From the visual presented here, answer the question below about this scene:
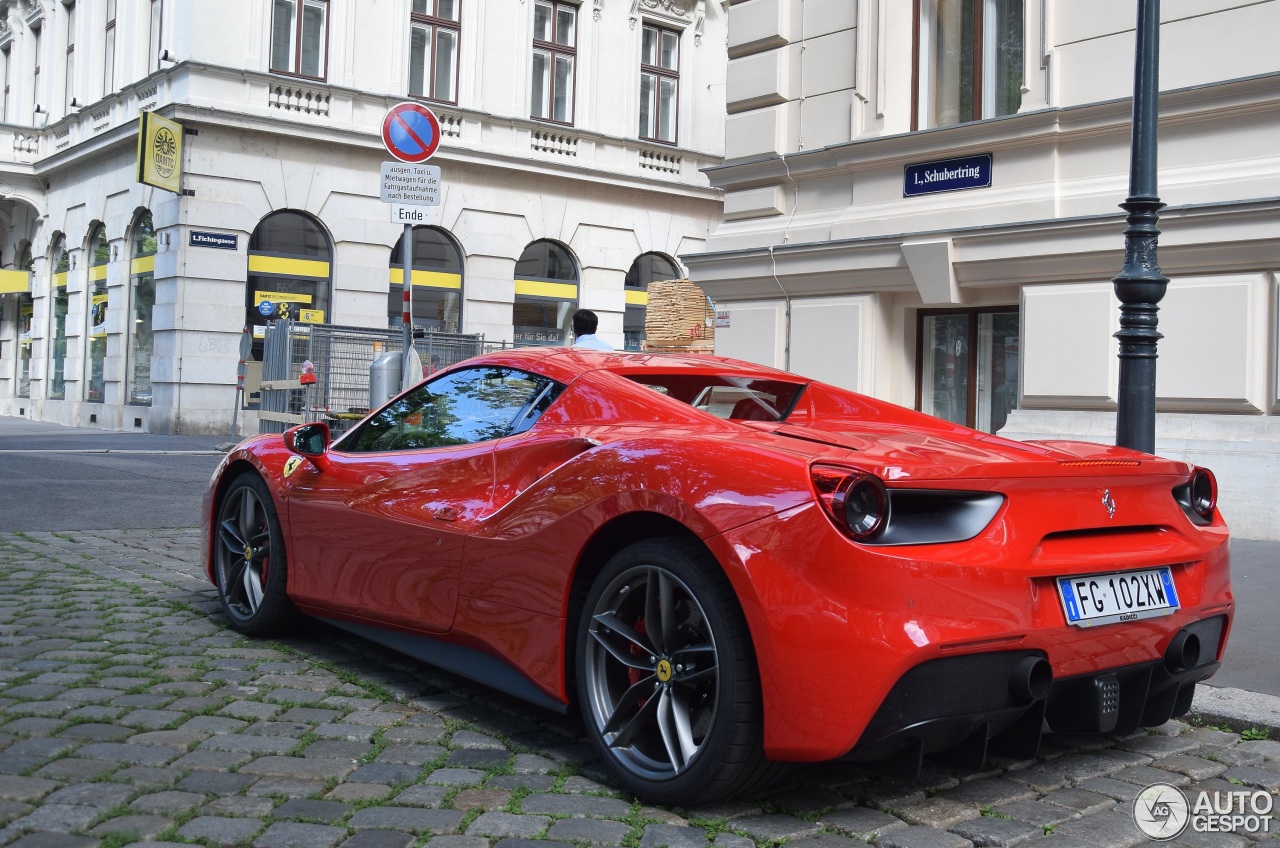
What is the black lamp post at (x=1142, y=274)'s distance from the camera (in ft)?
18.9

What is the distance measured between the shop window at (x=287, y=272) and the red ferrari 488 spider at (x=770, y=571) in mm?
18952

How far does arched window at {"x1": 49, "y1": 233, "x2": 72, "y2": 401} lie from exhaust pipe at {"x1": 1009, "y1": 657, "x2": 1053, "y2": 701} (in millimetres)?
27125

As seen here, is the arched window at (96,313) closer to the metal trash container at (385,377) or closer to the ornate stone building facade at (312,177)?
the ornate stone building facade at (312,177)

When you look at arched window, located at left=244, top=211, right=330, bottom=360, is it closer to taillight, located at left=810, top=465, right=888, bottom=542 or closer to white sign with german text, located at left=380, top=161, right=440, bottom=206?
white sign with german text, located at left=380, top=161, right=440, bottom=206

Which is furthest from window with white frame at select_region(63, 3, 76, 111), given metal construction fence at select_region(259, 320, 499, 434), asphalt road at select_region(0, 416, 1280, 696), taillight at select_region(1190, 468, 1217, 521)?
taillight at select_region(1190, 468, 1217, 521)

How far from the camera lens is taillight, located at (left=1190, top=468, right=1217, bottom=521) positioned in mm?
3760

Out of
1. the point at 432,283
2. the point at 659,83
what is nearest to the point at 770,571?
the point at 432,283

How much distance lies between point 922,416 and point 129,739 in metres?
2.83

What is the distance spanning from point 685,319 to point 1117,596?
10701 millimetres

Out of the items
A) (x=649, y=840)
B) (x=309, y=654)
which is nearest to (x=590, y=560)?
(x=649, y=840)

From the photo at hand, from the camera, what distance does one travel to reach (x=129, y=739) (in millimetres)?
3670

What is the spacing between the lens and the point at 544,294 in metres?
26.0

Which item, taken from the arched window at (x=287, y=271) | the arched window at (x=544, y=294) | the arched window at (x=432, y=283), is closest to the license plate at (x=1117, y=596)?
the arched window at (x=287, y=271)

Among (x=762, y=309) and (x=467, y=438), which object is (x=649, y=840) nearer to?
(x=467, y=438)
